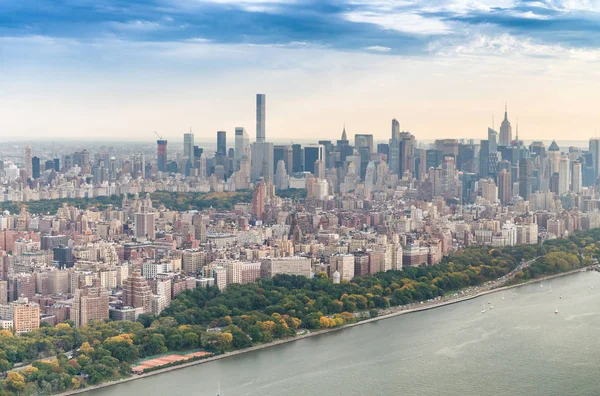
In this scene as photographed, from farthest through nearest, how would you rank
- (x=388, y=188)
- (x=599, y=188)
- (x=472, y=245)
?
(x=388, y=188) < (x=599, y=188) < (x=472, y=245)

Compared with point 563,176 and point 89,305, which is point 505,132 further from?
point 89,305

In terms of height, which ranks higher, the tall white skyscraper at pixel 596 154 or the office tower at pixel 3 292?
the tall white skyscraper at pixel 596 154

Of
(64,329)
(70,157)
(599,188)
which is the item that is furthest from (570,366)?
(70,157)

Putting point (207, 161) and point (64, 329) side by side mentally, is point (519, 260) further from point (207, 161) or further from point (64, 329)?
point (207, 161)

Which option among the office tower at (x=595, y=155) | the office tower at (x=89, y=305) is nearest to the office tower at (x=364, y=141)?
the office tower at (x=595, y=155)

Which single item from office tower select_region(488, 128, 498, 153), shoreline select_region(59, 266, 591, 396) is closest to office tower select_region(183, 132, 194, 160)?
office tower select_region(488, 128, 498, 153)

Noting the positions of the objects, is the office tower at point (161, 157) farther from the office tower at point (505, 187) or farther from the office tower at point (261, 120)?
the office tower at point (505, 187)

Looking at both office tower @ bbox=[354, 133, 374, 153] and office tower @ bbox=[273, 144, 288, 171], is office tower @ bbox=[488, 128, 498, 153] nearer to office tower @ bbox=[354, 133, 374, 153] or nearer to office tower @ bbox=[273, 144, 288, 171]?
office tower @ bbox=[354, 133, 374, 153]
